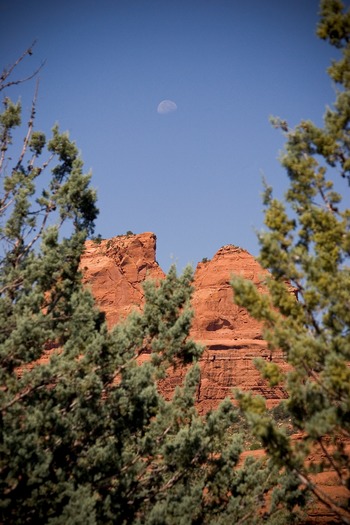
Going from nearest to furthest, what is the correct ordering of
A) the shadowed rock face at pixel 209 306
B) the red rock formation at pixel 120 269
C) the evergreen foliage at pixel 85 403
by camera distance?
the evergreen foliage at pixel 85 403 → the shadowed rock face at pixel 209 306 → the red rock formation at pixel 120 269

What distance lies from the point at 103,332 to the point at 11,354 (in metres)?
2.59

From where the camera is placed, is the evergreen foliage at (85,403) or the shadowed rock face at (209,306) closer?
the evergreen foliage at (85,403)

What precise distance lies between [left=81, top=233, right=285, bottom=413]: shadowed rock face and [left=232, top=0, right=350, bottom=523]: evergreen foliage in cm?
5077

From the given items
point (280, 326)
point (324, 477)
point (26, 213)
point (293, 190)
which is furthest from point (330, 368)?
point (324, 477)

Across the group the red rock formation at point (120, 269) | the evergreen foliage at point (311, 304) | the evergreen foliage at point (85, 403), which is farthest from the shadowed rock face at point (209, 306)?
the evergreen foliage at point (311, 304)

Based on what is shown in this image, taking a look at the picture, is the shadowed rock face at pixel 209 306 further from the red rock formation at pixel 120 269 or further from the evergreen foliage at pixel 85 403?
the evergreen foliage at pixel 85 403

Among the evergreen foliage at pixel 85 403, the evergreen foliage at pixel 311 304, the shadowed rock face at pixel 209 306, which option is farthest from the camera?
the shadowed rock face at pixel 209 306

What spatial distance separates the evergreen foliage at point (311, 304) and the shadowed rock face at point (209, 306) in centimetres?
5077

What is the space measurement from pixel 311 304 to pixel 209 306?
74312 mm

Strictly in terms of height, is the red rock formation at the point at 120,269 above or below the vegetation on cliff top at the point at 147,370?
above

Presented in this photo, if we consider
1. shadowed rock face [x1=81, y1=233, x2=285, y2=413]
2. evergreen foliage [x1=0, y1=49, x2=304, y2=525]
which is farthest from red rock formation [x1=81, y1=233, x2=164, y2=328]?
evergreen foliage [x1=0, y1=49, x2=304, y2=525]

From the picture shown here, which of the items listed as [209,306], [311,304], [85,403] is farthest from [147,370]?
[209,306]

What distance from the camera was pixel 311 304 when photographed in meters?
7.95

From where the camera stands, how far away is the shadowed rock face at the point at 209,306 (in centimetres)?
6688
